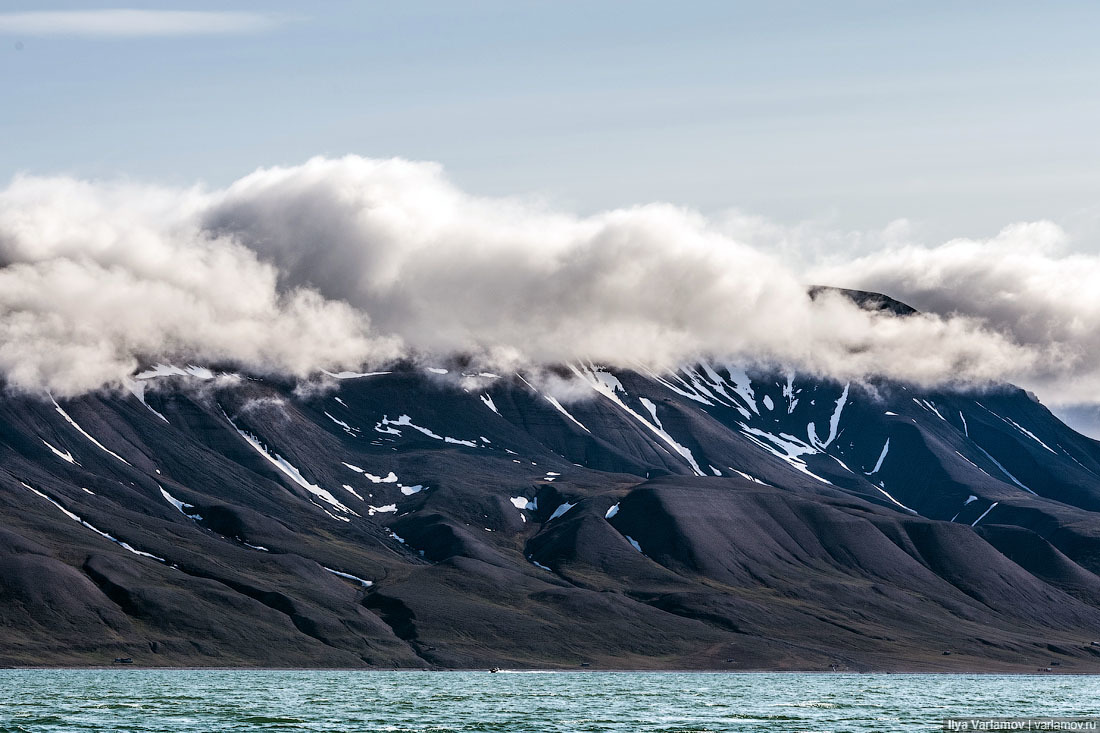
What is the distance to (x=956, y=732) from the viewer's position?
153 m

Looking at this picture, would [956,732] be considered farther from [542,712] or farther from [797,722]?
[542,712]

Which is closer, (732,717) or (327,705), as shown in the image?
(732,717)

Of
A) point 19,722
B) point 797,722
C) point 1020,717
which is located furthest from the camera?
point 1020,717

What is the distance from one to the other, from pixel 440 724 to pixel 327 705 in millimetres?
44369

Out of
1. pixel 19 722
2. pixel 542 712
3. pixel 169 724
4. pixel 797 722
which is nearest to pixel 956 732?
pixel 797 722

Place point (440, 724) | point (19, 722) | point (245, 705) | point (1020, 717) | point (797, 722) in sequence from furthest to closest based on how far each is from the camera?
point (245, 705)
point (1020, 717)
point (797, 722)
point (440, 724)
point (19, 722)

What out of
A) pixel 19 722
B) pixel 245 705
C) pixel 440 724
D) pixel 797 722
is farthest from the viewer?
pixel 245 705

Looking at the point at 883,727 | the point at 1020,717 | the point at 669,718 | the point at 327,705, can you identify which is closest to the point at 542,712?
the point at 669,718

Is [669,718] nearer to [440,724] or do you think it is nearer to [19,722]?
[440,724]

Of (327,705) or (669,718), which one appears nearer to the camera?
(669,718)

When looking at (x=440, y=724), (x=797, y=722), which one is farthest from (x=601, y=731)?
(x=797, y=722)

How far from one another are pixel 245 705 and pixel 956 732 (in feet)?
292

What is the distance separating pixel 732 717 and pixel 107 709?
7398 cm

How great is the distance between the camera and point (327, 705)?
642ft
